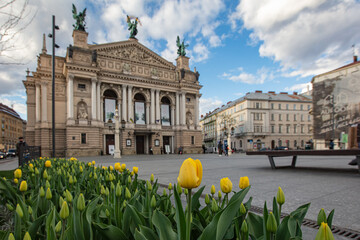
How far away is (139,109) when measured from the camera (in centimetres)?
3841

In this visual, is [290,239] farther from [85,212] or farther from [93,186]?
[93,186]

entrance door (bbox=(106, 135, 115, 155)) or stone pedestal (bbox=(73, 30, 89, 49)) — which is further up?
stone pedestal (bbox=(73, 30, 89, 49))

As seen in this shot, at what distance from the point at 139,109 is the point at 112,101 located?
16.2 feet

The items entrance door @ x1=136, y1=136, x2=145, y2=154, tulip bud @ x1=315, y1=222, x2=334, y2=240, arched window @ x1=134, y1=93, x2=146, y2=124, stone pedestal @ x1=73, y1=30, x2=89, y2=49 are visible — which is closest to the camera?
tulip bud @ x1=315, y1=222, x2=334, y2=240

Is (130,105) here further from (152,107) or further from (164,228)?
(164,228)

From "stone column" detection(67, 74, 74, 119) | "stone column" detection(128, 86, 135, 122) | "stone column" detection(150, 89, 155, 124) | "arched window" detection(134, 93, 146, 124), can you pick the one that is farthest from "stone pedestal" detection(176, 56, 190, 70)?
"stone column" detection(67, 74, 74, 119)

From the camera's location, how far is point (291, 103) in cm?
6141

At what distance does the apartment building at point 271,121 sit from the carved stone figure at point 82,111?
1440 inches

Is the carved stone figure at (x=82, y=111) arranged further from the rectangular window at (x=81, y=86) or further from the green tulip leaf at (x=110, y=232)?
the green tulip leaf at (x=110, y=232)

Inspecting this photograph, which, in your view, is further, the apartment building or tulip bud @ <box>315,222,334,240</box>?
the apartment building

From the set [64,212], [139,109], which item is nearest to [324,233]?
[64,212]

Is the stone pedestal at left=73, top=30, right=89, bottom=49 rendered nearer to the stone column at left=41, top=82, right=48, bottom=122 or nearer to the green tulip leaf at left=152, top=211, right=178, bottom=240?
the stone column at left=41, top=82, right=48, bottom=122

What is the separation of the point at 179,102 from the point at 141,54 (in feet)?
37.2

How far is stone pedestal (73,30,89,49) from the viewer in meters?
33.1
